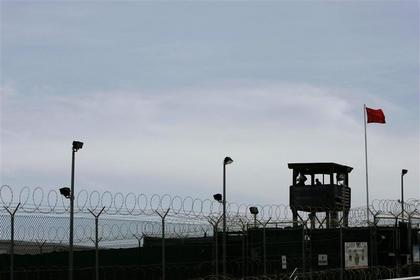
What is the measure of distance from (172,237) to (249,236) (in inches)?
164

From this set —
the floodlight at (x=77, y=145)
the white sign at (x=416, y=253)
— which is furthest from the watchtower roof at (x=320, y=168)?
the floodlight at (x=77, y=145)

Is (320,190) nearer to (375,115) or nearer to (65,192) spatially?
(375,115)

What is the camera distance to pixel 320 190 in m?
36.4

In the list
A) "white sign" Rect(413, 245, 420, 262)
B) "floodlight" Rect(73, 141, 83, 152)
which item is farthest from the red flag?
"floodlight" Rect(73, 141, 83, 152)

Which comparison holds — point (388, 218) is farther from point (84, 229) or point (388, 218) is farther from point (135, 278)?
point (84, 229)

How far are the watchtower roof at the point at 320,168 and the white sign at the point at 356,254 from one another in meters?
10.6

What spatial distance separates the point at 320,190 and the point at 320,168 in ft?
5.02

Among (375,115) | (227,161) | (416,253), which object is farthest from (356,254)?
(375,115)

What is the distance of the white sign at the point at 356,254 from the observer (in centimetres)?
2617

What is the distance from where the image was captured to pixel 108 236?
2170 centimetres

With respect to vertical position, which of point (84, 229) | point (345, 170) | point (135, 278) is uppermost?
point (345, 170)

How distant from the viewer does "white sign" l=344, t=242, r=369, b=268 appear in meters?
26.2

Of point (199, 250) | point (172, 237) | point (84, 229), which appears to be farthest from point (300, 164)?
point (84, 229)

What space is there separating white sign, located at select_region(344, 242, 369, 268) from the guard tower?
304 inches
